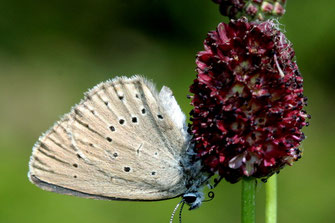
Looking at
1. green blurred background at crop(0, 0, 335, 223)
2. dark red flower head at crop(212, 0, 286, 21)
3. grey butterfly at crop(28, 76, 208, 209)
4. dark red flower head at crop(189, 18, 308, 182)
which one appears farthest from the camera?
green blurred background at crop(0, 0, 335, 223)

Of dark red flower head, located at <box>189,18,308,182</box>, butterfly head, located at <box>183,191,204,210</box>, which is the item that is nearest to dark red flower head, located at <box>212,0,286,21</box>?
dark red flower head, located at <box>189,18,308,182</box>

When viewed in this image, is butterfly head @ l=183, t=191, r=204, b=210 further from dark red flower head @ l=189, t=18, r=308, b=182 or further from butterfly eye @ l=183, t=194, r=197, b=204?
dark red flower head @ l=189, t=18, r=308, b=182

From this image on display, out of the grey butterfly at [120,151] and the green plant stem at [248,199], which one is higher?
the grey butterfly at [120,151]

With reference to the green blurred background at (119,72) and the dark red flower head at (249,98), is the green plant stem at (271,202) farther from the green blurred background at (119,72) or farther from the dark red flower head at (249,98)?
the green blurred background at (119,72)

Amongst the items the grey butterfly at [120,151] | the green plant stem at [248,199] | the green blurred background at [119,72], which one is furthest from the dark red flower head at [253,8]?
the green blurred background at [119,72]

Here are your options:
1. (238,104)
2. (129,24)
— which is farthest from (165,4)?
(238,104)
